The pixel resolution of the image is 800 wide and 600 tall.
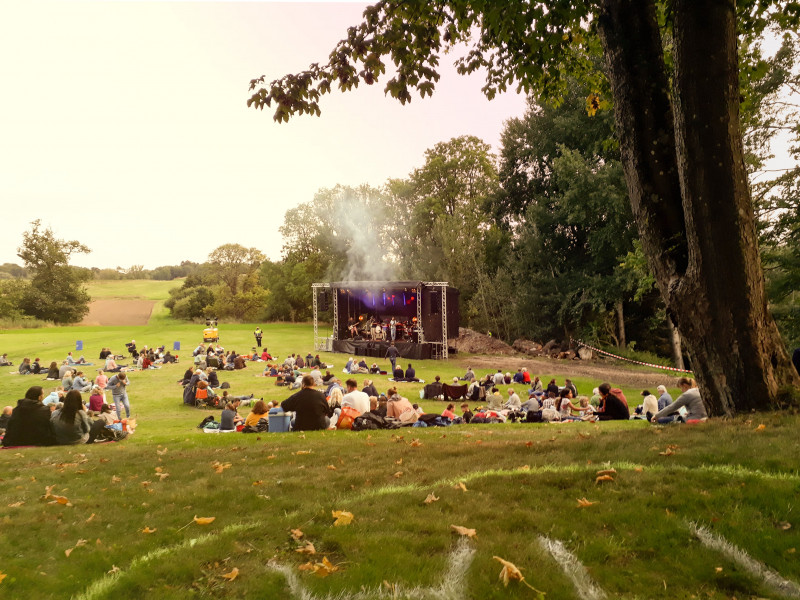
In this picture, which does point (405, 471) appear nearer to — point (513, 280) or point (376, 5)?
point (376, 5)

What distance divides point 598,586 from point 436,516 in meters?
1.27

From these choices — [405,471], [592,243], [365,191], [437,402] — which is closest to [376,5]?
[405,471]

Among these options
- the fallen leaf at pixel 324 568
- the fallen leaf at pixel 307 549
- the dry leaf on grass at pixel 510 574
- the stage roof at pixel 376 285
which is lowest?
the fallen leaf at pixel 307 549

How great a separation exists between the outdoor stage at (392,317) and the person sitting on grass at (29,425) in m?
18.5

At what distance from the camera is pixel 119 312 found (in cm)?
6550

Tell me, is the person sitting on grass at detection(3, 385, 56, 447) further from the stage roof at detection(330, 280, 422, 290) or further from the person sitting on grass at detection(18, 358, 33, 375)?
the stage roof at detection(330, 280, 422, 290)

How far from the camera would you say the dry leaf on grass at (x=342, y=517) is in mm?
3699

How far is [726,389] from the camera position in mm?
5316

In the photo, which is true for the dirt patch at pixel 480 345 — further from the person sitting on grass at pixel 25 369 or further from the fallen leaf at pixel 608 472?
the fallen leaf at pixel 608 472

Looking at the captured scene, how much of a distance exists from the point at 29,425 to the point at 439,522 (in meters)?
9.56

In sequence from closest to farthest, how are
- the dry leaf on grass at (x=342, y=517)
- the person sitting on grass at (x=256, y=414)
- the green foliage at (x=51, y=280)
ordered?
the dry leaf on grass at (x=342, y=517) < the person sitting on grass at (x=256, y=414) < the green foliage at (x=51, y=280)

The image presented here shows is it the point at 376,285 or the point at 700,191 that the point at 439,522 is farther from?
the point at 376,285

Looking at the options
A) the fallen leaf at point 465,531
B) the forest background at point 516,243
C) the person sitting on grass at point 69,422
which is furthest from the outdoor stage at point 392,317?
the fallen leaf at point 465,531

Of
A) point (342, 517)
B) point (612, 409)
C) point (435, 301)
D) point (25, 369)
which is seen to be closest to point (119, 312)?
point (25, 369)
